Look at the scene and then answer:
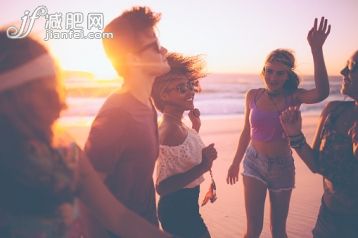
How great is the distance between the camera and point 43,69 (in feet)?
5.02

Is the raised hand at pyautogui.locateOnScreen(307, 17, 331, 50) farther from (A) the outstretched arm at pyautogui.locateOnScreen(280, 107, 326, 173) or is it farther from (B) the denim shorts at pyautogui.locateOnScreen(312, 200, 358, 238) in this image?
(B) the denim shorts at pyautogui.locateOnScreen(312, 200, 358, 238)

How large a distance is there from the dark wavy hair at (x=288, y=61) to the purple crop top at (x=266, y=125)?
0.20 m

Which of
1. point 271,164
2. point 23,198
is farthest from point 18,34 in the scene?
point 271,164

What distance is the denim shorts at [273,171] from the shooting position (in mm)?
3908

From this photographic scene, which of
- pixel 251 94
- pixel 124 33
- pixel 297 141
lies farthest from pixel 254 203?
pixel 124 33

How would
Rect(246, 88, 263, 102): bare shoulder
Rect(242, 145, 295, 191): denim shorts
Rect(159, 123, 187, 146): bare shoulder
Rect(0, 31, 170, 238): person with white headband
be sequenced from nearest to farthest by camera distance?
Rect(0, 31, 170, 238): person with white headband < Rect(159, 123, 187, 146): bare shoulder < Rect(242, 145, 295, 191): denim shorts < Rect(246, 88, 263, 102): bare shoulder

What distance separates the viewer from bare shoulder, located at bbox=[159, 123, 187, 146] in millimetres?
2934

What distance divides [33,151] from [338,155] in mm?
2134

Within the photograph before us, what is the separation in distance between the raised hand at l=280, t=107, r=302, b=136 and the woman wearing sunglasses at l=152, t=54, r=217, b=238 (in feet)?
1.89

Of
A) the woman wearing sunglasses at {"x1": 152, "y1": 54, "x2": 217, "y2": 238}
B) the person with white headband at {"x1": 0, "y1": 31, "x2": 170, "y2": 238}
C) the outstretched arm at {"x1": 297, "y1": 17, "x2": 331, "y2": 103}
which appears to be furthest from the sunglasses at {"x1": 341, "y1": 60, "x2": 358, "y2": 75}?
the person with white headband at {"x1": 0, "y1": 31, "x2": 170, "y2": 238}

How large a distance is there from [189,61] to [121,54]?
875mm

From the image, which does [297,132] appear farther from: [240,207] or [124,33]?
[240,207]

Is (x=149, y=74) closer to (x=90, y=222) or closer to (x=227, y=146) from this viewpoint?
(x=90, y=222)

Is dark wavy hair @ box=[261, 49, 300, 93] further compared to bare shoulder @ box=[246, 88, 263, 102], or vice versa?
bare shoulder @ box=[246, 88, 263, 102]
